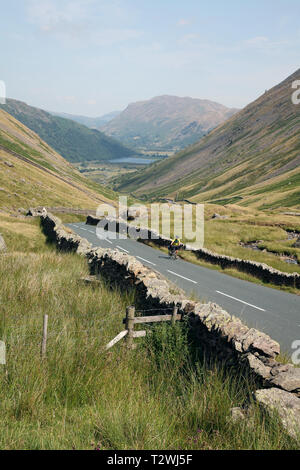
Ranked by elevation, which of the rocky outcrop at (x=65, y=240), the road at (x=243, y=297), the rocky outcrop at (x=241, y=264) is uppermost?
the rocky outcrop at (x=65, y=240)

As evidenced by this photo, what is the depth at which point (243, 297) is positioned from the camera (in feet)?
55.6

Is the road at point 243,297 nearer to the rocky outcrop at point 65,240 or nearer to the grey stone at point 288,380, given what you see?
the grey stone at point 288,380

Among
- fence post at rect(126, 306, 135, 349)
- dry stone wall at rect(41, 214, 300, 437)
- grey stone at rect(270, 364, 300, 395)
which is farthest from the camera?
fence post at rect(126, 306, 135, 349)

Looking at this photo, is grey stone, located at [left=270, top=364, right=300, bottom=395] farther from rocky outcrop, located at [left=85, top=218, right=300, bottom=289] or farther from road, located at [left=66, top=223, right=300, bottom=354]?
rocky outcrop, located at [left=85, top=218, right=300, bottom=289]

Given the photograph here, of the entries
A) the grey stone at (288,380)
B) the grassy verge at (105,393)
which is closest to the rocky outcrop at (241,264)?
the grassy verge at (105,393)

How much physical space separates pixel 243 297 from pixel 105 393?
42.1 feet

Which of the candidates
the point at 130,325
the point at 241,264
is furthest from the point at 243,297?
the point at 130,325

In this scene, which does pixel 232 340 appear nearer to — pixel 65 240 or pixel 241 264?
pixel 241 264

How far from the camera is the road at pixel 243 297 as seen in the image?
12.8 meters

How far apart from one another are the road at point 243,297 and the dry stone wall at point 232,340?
8.87 ft

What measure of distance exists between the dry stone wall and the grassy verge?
1.23 ft

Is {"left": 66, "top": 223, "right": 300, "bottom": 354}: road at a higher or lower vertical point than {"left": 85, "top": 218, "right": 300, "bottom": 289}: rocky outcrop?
lower

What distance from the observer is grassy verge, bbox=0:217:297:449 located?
4273mm

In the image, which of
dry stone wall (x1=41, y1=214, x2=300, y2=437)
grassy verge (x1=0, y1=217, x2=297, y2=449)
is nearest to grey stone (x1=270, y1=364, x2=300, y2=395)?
dry stone wall (x1=41, y1=214, x2=300, y2=437)
